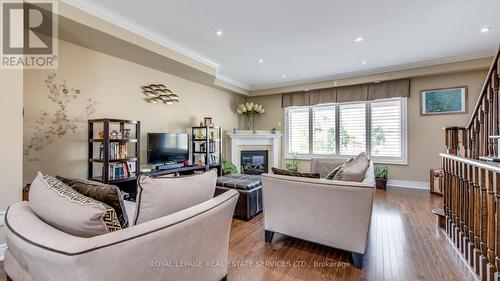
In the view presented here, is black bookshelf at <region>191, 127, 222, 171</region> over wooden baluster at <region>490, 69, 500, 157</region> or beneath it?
beneath

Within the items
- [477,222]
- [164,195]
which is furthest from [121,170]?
[477,222]

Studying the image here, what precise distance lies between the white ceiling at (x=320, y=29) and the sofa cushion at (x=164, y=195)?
7.19 ft

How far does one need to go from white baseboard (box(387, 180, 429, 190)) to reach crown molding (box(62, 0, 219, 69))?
16.4ft

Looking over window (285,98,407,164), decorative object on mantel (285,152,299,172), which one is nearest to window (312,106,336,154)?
window (285,98,407,164)

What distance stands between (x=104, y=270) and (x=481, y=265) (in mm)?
2481

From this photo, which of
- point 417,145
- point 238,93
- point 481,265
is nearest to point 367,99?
point 417,145

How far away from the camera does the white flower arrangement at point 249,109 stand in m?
6.39

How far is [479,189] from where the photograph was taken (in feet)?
5.63

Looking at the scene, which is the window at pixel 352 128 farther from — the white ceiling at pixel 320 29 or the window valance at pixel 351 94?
the white ceiling at pixel 320 29

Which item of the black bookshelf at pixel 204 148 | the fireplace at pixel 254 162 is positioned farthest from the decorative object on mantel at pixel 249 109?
the black bookshelf at pixel 204 148

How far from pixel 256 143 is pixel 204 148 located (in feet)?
5.75

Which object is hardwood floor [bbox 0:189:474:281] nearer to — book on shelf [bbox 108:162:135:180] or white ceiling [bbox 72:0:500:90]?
book on shelf [bbox 108:162:135:180]

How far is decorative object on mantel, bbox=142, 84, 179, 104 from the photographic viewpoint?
13.5 feet

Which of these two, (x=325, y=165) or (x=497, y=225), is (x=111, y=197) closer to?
(x=497, y=225)
